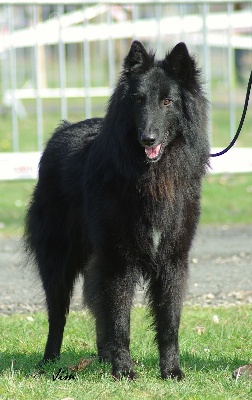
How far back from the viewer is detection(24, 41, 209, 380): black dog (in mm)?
4680

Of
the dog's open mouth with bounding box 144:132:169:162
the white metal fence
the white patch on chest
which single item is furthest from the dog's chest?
the white metal fence

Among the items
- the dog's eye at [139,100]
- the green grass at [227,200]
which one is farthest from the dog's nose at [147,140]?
the green grass at [227,200]

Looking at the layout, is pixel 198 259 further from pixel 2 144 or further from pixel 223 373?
pixel 2 144

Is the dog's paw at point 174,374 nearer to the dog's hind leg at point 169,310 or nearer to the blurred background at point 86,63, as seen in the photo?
the dog's hind leg at point 169,310

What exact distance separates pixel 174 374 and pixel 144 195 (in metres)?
1.14

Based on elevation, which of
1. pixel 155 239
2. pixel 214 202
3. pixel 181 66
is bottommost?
pixel 214 202

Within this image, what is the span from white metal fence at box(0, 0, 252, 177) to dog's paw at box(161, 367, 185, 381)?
12.2ft

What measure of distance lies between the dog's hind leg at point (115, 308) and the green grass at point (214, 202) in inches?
172

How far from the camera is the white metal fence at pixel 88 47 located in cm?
1015

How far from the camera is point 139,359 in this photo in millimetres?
5398

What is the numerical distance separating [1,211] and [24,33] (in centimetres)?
531

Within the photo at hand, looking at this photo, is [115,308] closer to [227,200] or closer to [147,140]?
[147,140]

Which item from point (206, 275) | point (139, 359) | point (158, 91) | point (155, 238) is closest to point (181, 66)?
point (158, 91)

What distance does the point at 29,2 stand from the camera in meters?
9.57
